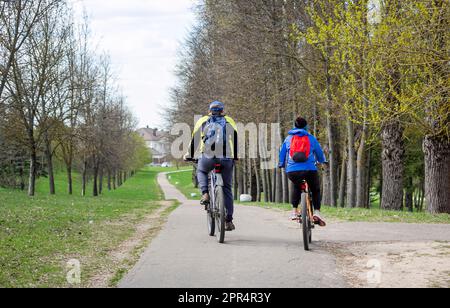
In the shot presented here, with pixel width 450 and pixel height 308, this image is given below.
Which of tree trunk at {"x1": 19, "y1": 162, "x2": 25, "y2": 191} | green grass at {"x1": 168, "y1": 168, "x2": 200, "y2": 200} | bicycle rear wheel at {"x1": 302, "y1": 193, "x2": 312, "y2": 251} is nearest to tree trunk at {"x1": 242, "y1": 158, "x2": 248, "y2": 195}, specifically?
green grass at {"x1": 168, "y1": 168, "x2": 200, "y2": 200}

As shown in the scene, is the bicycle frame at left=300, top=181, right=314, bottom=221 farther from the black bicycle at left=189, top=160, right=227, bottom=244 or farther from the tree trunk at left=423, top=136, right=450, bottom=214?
the tree trunk at left=423, top=136, right=450, bottom=214

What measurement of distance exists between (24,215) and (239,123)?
54.2ft

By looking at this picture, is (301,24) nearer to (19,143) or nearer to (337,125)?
(337,125)

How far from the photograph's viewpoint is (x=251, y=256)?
8008mm

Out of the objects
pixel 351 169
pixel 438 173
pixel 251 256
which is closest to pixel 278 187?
pixel 351 169

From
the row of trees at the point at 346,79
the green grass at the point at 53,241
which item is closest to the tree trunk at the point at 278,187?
the row of trees at the point at 346,79

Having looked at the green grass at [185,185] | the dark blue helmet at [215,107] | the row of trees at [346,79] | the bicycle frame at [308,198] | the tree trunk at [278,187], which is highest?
the row of trees at [346,79]

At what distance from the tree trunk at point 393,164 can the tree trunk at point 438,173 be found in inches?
97.9

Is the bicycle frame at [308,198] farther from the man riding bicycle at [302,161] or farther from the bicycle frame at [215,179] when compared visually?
the bicycle frame at [215,179]

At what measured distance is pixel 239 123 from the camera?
1178 inches

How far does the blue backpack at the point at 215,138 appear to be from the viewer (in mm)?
9594

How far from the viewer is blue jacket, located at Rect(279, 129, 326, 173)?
9.09 meters

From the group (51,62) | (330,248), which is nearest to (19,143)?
(51,62)
